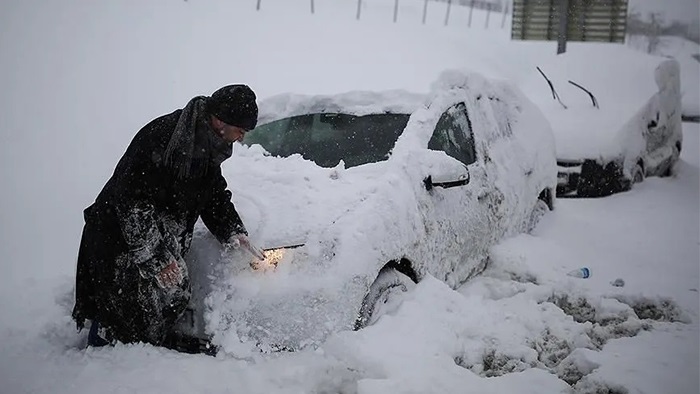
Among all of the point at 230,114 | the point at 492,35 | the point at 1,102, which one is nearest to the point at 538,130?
the point at 230,114

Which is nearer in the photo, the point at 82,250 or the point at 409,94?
the point at 82,250

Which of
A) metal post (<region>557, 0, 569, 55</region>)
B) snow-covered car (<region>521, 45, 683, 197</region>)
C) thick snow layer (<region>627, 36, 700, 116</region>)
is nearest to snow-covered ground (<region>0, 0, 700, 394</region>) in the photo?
snow-covered car (<region>521, 45, 683, 197</region>)

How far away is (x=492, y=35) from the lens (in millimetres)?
28750

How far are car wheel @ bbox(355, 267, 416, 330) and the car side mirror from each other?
0.66 metres

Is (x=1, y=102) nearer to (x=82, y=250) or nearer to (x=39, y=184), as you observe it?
(x=39, y=184)

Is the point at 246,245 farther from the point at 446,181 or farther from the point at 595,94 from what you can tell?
the point at 595,94

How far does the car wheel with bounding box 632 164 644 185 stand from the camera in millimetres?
8273

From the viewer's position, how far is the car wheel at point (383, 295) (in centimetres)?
321

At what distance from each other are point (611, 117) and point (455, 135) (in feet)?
15.9

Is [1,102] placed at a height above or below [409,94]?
below

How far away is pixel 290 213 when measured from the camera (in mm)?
3381

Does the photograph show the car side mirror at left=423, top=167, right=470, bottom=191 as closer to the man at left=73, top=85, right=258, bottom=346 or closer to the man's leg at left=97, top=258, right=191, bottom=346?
the man at left=73, top=85, right=258, bottom=346

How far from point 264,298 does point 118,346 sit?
82cm

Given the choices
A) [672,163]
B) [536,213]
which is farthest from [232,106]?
[672,163]
